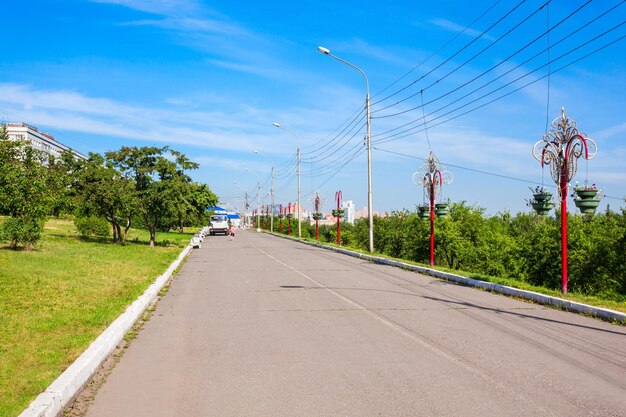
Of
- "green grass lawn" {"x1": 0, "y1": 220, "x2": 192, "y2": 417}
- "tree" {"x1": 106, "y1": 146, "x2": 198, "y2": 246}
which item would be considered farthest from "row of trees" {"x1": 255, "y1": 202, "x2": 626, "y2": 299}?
"green grass lawn" {"x1": 0, "y1": 220, "x2": 192, "y2": 417}

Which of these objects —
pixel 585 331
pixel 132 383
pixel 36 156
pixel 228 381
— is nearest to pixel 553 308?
pixel 585 331

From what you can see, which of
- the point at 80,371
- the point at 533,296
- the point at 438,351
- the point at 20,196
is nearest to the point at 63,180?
the point at 20,196

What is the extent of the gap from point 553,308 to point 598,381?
247 inches

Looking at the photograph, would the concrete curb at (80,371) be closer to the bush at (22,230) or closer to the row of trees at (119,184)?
the bush at (22,230)

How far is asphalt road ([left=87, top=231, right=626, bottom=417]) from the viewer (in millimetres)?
5305

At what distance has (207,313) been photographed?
11.0 metres

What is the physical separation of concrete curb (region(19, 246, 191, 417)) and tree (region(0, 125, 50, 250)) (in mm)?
12761

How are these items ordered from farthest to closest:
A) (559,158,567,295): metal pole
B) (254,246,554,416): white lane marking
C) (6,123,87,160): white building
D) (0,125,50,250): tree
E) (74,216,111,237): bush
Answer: (6,123,87,160): white building < (74,216,111,237): bush < (0,125,50,250): tree < (559,158,567,295): metal pole < (254,246,554,416): white lane marking

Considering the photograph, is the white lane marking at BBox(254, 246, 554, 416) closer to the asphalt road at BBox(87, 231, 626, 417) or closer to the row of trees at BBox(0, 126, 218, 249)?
the asphalt road at BBox(87, 231, 626, 417)

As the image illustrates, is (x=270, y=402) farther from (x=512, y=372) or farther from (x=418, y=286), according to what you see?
(x=418, y=286)

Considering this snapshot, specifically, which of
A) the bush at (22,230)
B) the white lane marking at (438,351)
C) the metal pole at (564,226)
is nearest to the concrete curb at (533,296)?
the metal pole at (564,226)

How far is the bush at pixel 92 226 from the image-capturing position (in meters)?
36.0

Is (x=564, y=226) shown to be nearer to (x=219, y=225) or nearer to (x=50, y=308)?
(x=50, y=308)

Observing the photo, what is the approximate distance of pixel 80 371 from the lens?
588 centimetres
